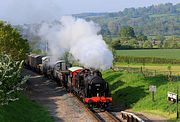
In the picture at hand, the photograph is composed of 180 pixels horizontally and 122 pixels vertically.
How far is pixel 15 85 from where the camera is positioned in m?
24.6

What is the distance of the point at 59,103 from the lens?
1470 inches

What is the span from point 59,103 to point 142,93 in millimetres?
8128

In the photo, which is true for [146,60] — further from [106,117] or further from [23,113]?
[23,113]

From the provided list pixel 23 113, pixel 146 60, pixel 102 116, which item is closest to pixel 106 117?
pixel 102 116

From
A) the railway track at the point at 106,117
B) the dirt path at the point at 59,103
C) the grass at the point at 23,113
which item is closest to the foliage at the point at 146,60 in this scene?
the dirt path at the point at 59,103

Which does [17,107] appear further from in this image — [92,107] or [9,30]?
[9,30]

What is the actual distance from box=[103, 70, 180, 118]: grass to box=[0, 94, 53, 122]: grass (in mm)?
7940

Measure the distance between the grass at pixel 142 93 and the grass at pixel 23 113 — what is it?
26.0 feet

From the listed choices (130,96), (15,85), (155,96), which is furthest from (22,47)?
(15,85)

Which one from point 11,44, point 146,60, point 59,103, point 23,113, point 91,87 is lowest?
point 146,60

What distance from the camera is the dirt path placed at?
29877 mm

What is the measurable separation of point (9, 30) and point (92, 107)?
2231cm

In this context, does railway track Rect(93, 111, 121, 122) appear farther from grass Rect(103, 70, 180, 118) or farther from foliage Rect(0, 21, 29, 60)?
foliage Rect(0, 21, 29, 60)

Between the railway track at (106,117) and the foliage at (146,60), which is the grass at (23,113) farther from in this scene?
the foliage at (146,60)
